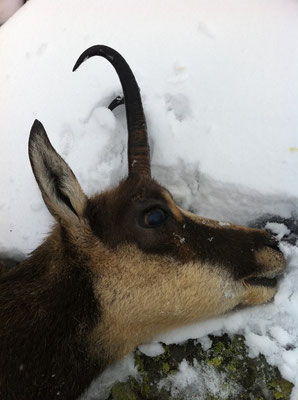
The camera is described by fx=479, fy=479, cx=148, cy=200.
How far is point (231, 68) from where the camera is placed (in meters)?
5.22

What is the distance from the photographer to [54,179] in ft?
12.8

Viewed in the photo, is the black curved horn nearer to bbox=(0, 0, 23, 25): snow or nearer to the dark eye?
the dark eye

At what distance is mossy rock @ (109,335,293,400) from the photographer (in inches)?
168

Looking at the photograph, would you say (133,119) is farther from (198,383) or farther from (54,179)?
(198,383)

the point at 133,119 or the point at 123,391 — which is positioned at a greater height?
the point at 133,119

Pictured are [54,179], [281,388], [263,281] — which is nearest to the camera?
[54,179]

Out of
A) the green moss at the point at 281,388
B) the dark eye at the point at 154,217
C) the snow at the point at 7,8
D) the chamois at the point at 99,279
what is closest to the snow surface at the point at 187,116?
the green moss at the point at 281,388

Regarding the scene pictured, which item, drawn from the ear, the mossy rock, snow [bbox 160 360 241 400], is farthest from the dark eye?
snow [bbox 160 360 241 400]

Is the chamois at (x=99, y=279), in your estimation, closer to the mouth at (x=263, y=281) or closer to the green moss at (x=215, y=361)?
the mouth at (x=263, y=281)

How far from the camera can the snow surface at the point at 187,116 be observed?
473 cm

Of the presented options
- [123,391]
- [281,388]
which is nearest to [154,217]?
[123,391]

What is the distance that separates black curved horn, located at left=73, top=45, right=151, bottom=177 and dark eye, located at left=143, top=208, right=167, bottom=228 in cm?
42

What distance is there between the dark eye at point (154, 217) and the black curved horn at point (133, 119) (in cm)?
42

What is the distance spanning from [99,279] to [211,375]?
4.72 ft
